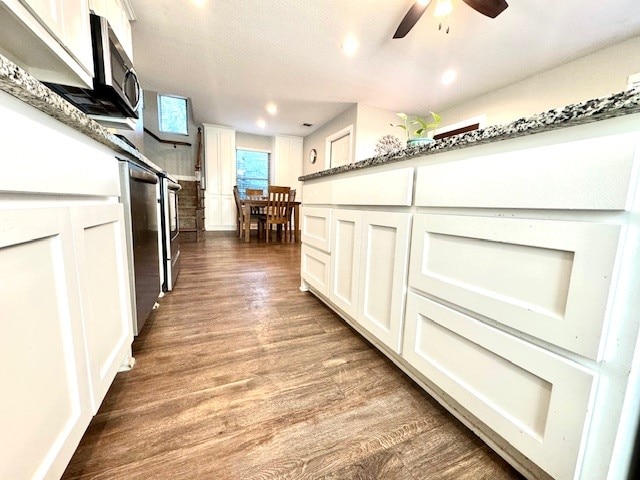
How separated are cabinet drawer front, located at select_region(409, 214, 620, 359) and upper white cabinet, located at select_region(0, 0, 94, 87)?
4.98 ft

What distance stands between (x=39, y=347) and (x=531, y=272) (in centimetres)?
105

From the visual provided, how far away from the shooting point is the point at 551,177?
557mm

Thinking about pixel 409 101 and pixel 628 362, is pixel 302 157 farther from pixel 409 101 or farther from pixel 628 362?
pixel 628 362

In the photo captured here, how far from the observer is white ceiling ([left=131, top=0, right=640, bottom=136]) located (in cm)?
226

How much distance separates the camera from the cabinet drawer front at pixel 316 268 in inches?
63.6

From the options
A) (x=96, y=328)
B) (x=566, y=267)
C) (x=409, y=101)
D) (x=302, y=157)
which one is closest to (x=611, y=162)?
(x=566, y=267)

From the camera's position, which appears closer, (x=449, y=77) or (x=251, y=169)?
(x=449, y=77)

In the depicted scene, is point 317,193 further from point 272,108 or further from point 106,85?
point 272,108

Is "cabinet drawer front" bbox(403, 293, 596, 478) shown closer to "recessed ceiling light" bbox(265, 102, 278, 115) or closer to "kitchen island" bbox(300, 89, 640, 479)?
"kitchen island" bbox(300, 89, 640, 479)

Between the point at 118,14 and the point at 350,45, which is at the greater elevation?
the point at 350,45

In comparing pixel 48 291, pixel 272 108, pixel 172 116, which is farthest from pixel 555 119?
pixel 172 116

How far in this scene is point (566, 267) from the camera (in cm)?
54

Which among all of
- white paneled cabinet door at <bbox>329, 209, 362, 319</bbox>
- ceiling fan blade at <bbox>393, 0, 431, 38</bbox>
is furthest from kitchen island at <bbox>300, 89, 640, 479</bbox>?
ceiling fan blade at <bbox>393, 0, 431, 38</bbox>

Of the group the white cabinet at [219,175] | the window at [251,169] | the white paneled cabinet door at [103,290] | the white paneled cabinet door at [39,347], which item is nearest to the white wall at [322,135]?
the window at [251,169]
